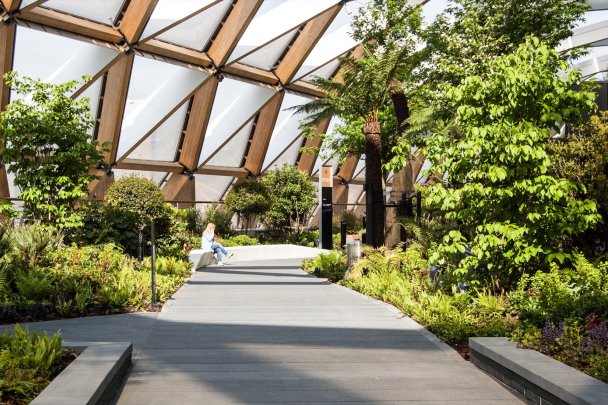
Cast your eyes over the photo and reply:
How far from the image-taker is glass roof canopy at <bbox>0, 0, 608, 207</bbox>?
21.6 meters

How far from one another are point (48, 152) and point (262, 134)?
17.1 meters

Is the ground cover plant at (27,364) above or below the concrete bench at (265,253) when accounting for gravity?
below

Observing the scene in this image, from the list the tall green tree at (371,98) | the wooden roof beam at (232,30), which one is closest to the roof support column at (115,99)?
the wooden roof beam at (232,30)

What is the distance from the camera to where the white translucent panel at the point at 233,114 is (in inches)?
1189

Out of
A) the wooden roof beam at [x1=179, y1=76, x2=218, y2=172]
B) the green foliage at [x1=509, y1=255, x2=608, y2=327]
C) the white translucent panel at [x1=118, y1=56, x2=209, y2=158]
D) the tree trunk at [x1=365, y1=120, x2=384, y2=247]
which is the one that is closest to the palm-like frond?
the tree trunk at [x1=365, y1=120, x2=384, y2=247]

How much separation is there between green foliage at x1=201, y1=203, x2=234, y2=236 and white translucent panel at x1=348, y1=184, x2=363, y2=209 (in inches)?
554

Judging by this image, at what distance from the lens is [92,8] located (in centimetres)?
2159

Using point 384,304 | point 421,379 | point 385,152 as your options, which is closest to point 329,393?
point 421,379

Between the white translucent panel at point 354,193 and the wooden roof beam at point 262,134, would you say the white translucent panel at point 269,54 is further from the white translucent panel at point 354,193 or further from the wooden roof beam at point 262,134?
the white translucent panel at point 354,193

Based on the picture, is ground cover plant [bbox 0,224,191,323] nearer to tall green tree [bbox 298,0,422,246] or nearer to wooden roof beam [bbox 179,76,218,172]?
tall green tree [bbox 298,0,422,246]

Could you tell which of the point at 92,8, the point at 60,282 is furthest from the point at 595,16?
the point at 60,282

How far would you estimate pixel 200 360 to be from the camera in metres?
7.09

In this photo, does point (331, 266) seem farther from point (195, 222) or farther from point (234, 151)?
point (234, 151)

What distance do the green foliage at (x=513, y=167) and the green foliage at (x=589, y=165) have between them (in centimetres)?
35
